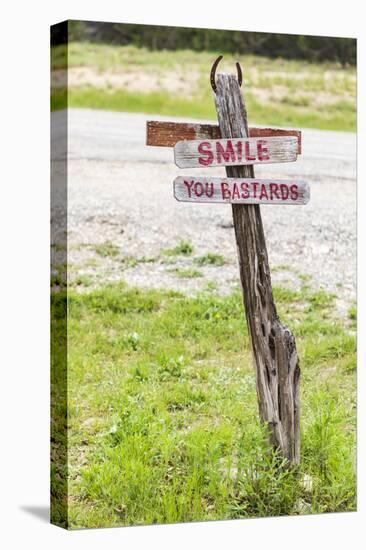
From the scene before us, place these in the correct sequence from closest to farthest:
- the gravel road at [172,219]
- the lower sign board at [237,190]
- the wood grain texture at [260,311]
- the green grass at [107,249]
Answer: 1. the lower sign board at [237,190]
2. the wood grain texture at [260,311]
3. the green grass at [107,249]
4. the gravel road at [172,219]

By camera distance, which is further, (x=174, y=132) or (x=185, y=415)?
(x=185, y=415)

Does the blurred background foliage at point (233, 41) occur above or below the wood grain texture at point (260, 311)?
above

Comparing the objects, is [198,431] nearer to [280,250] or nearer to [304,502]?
[304,502]

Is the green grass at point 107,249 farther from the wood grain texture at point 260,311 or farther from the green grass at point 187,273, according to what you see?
the wood grain texture at point 260,311

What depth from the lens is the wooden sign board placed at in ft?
20.7

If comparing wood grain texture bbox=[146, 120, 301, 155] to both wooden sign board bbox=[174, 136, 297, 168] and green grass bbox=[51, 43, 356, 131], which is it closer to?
wooden sign board bbox=[174, 136, 297, 168]

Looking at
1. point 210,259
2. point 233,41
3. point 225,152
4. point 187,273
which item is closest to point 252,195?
point 225,152

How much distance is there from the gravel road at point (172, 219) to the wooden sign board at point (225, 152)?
1.76 meters

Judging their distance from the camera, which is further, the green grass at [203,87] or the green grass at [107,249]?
the green grass at [203,87]

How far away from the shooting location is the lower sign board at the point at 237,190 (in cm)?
625

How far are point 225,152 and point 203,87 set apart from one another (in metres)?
3.78

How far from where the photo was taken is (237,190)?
635cm

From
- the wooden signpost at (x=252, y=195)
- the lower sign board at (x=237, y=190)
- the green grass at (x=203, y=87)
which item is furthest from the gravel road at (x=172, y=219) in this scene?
the wooden signpost at (x=252, y=195)

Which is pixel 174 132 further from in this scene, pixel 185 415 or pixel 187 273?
pixel 187 273
